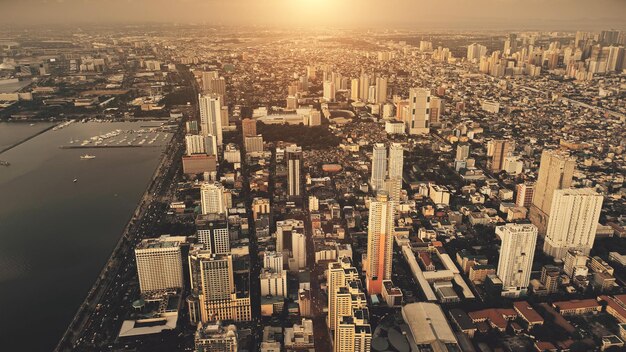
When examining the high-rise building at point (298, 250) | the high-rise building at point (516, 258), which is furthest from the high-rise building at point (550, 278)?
the high-rise building at point (298, 250)

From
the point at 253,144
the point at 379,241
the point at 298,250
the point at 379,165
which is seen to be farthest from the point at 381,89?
the point at 379,241

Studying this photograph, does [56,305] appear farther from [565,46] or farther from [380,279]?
[565,46]

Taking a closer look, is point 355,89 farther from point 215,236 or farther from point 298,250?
point 215,236

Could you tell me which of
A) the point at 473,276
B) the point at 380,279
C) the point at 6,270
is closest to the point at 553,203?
the point at 473,276

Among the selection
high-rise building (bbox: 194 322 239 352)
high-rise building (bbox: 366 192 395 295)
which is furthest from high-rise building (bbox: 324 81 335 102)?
high-rise building (bbox: 194 322 239 352)

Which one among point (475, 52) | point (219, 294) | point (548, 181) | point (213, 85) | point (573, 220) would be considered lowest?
point (219, 294)

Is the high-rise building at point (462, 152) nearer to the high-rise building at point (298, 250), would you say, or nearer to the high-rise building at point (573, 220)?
the high-rise building at point (573, 220)
